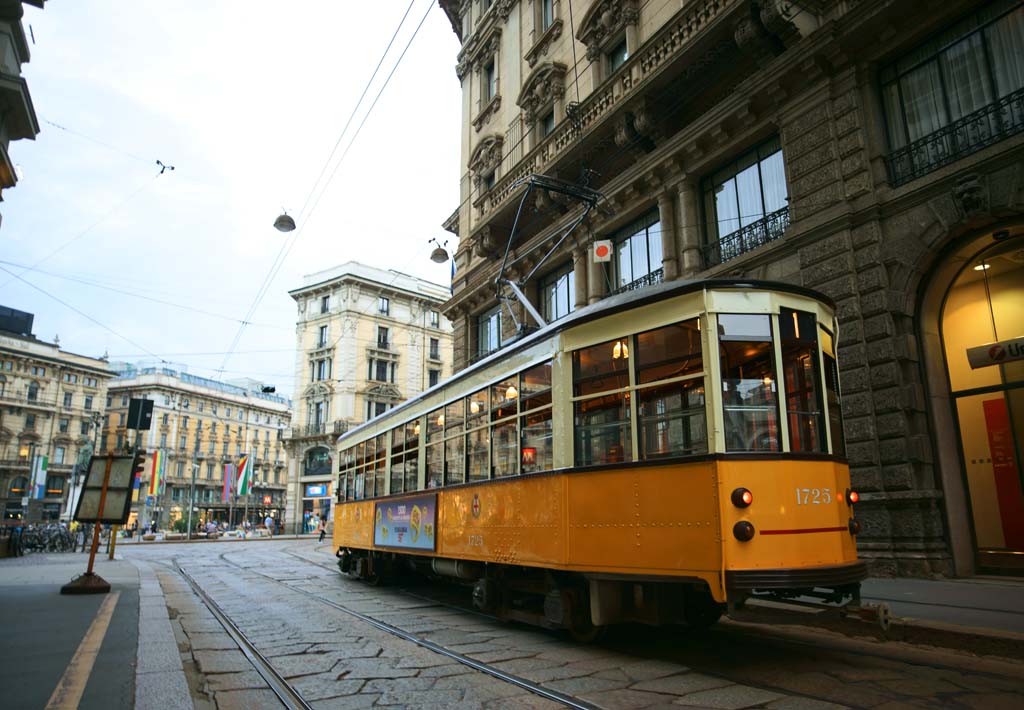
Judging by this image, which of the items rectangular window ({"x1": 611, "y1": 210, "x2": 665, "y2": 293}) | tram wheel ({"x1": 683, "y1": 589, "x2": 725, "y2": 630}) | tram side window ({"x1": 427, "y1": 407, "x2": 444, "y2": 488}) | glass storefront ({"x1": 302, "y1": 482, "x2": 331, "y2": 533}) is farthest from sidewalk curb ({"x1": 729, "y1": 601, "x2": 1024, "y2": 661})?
glass storefront ({"x1": 302, "y1": 482, "x2": 331, "y2": 533})

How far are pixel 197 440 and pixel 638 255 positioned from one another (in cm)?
6913

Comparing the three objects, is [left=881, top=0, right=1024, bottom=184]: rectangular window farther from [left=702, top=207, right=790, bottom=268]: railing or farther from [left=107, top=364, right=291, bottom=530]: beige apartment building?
[left=107, top=364, right=291, bottom=530]: beige apartment building

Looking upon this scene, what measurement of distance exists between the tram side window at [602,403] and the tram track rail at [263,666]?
2.98m

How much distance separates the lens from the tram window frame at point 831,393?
19.0ft

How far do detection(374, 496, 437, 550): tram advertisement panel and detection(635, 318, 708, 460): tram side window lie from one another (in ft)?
13.6

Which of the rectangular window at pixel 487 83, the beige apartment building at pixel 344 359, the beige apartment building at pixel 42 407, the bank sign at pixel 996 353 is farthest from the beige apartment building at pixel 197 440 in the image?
the bank sign at pixel 996 353

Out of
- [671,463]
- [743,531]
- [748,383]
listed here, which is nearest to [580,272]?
[748,383]

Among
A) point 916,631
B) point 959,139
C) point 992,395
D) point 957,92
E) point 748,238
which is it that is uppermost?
point 957,92

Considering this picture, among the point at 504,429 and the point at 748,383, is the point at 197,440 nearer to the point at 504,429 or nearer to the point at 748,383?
the point at 504,429

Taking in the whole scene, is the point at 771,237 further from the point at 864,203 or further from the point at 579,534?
the point at 579,534

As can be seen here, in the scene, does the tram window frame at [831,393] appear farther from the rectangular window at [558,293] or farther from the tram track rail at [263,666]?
the rectangular window at [558,293]

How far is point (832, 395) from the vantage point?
598cm

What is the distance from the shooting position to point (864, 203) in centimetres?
1000

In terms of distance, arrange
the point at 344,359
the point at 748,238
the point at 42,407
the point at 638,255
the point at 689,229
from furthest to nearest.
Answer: the point at 42,407, the point at 344,359, the point at 638,255, the point at 689,229, the point at 748,238
